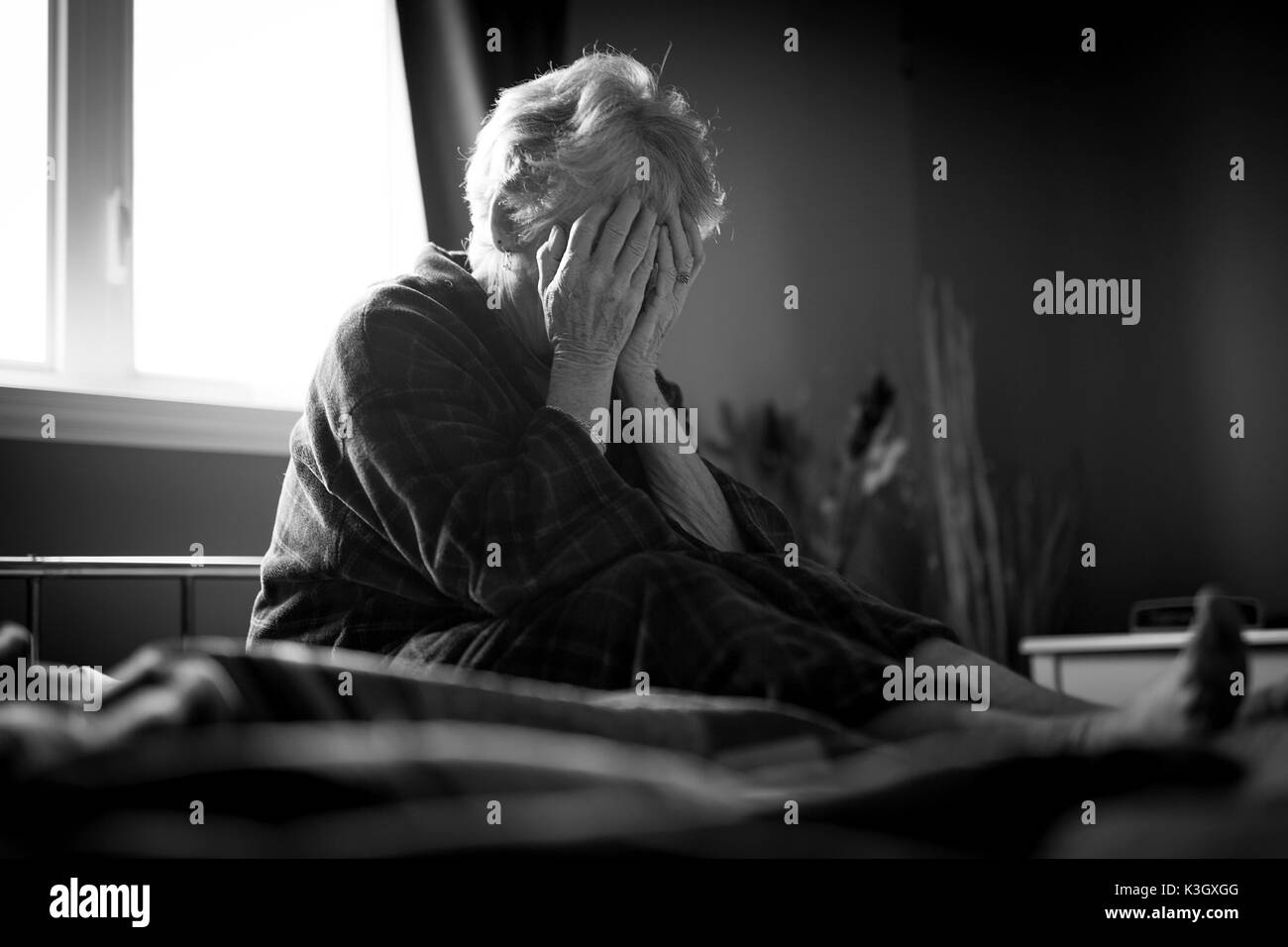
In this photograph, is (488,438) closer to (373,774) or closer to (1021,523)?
→ (373,774)

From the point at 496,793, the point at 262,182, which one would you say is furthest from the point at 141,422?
the point at 496,793

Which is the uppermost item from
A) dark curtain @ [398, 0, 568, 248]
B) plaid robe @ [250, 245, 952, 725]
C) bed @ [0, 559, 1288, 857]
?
dark curtain @ [398, 0, 568, 248]

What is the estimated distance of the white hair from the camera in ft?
4.09

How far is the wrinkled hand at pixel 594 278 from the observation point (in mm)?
1206

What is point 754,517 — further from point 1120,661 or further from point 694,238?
point 1120,661

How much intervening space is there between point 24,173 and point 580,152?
114cm

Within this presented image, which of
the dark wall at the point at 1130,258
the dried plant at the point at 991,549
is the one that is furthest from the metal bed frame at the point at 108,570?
the dark wall at the point at 1130,258

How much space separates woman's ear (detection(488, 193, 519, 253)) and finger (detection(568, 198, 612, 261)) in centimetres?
10

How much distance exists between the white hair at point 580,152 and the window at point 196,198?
891mm

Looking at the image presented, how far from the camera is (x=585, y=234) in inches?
47.4

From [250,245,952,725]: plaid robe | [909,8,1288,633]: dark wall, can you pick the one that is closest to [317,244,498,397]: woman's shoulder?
[250,245,952,725]: plaid robe

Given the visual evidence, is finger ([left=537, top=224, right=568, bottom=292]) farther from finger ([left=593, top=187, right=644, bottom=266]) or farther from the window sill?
the window sill

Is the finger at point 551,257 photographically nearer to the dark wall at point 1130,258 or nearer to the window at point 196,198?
the window at point 196,198
